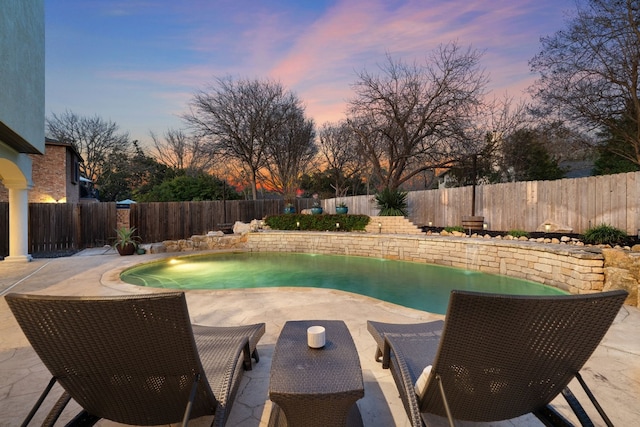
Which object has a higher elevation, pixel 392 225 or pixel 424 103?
pixel 424 103

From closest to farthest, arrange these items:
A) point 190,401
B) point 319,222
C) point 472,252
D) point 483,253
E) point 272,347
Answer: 1. point 190,401
2. point 272,347
3. point 483,253
4. point 472,252
5. point 319,222

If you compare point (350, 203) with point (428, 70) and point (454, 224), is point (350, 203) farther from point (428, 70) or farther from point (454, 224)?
point (428, 70)

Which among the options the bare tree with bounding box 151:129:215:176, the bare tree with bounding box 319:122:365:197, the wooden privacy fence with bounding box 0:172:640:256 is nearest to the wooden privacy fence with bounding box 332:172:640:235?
the wooden privacy fence with bounding box 0:172:640:256

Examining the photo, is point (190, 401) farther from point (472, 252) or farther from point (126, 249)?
point (126, 249)

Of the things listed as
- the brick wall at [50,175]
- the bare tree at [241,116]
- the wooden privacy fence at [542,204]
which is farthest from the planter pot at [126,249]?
the bare tree at [241,116]

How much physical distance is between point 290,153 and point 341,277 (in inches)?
648

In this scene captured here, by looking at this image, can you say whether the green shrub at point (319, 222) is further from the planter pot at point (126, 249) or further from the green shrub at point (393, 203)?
the planter pot at point (126, 249)

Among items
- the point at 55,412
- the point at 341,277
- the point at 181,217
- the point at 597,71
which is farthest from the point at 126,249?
the point at 597,71

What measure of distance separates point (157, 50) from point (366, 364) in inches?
546

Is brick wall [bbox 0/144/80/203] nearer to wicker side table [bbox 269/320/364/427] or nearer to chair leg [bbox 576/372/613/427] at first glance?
wicker side table [bbox 269/320/364/427]

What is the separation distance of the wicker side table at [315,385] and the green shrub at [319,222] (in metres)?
10.1

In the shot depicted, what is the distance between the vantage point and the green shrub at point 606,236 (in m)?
6.39

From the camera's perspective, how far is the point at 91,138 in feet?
74.7

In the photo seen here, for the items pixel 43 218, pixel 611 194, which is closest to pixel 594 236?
pixel 611 194
